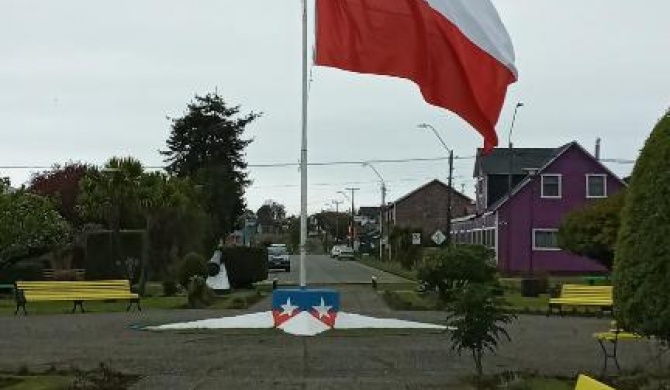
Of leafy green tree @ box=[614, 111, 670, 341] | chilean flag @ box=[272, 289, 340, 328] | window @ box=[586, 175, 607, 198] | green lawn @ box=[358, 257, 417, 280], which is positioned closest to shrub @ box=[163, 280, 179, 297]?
green lawn @ box=[358, 257, 417, 280]

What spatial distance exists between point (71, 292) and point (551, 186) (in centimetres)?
4076

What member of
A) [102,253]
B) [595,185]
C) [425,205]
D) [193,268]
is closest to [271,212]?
[425,205]

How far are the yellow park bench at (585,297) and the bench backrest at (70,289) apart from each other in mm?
11666

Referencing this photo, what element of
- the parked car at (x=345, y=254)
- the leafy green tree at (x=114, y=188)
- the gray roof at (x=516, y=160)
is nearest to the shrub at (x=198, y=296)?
the leafy green tree at (x=114, y=188)

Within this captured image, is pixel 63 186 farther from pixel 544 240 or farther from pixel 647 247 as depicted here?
pixel 647 247

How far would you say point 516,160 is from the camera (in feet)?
222

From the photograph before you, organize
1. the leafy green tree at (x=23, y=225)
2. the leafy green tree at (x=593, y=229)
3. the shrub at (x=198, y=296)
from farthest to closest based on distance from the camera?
the leafy green tree at (x=593, y=229), the leafy green tree at (x=23, y=225), the shrub at (x=198, y=296)

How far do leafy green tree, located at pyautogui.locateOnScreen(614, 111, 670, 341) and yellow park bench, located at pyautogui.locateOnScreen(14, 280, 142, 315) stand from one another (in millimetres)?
19596

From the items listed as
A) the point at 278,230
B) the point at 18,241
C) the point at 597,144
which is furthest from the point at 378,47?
the point at 278,230

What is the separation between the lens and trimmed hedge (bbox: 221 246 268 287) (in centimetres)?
4097

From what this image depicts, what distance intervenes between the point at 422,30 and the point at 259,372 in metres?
4.96

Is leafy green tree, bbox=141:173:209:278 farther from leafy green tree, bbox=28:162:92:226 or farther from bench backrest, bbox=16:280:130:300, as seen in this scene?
bench backrest, bbox=16:280:130:300

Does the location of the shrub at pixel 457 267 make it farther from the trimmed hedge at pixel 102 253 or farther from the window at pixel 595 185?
the window at pixel 595 185

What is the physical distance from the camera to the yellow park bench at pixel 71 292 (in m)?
25.8
